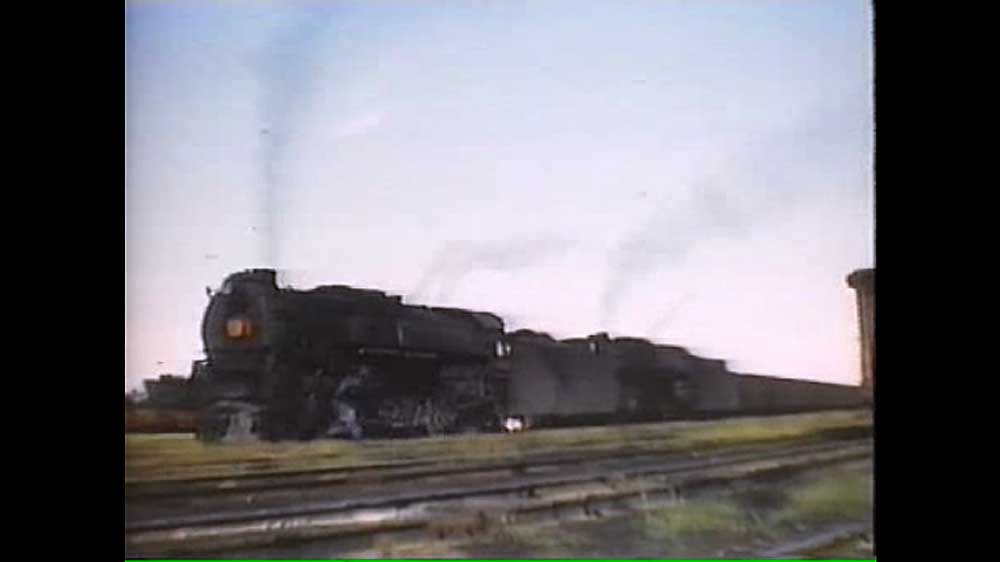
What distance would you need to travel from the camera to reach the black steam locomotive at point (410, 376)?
75.2 inches

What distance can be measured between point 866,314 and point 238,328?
0.98m

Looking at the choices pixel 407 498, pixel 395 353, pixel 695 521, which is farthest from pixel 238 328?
pixel 695 521

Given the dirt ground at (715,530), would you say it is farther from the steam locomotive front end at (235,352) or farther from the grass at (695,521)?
the steam locomotive front end at (235,352)

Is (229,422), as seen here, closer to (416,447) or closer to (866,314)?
(416,447)

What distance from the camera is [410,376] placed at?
76.9 inches

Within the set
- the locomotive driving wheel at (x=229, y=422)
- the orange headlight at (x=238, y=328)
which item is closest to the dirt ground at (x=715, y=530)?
the locomotive driving wheel at (x=229, y=422)

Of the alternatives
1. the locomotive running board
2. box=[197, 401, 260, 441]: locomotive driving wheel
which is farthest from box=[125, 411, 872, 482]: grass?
the locomotive running board

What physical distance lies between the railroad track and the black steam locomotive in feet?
0.24

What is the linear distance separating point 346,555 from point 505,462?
0.29 m

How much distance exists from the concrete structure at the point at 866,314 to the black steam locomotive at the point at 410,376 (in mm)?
54

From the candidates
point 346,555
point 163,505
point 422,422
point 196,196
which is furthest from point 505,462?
point 196,196
